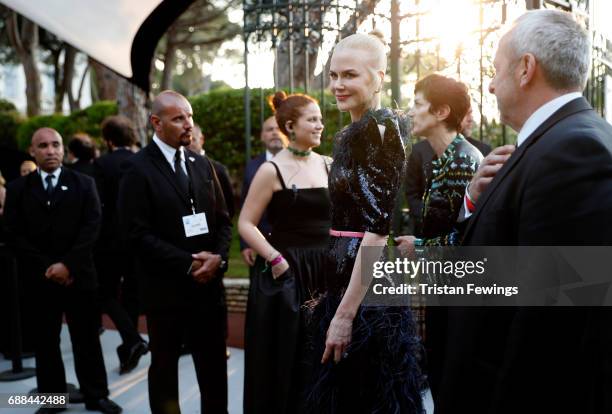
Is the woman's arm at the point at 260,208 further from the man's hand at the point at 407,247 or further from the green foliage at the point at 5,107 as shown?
the green foliage at the point at 5,107

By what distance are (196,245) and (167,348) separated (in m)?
0.60

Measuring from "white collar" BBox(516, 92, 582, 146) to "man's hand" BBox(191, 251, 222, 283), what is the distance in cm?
228

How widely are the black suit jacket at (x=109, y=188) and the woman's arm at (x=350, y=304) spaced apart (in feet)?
12.3

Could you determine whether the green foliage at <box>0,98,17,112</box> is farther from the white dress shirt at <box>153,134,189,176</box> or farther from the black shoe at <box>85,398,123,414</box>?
the white dress shirt at <box>153,134,189,176</box>

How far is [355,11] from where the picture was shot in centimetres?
519

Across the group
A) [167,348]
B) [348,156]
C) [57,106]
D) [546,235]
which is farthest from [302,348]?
[57,106]

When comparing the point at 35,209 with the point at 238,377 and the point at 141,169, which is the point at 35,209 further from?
the point at 238,377

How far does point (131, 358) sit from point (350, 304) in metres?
3.63

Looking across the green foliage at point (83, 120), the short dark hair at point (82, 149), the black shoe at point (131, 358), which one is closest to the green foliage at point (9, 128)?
the green foliage at point (83, 120)

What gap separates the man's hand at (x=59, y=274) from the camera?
4.36 meters

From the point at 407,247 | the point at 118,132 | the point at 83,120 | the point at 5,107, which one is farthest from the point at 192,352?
the point at 5,107

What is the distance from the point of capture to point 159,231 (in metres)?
3.67

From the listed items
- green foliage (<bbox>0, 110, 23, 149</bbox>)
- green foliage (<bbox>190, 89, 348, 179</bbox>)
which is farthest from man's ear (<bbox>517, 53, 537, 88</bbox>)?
green foliage (<bbox>0, 110, 23, 149</bbox>)

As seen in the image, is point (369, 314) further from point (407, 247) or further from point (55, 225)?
point (55, 225)
